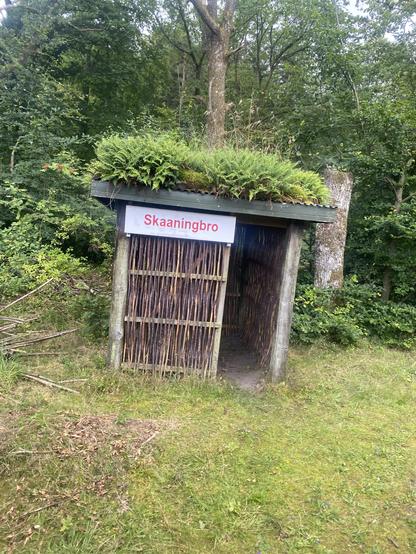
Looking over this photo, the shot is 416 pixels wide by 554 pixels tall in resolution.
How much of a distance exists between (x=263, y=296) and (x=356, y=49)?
315 inches

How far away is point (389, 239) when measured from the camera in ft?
26.5

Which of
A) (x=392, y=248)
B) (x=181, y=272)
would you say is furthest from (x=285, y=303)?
(x=392, y=248)

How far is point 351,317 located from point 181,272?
4042 millimetres

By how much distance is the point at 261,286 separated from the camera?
19.9 ft

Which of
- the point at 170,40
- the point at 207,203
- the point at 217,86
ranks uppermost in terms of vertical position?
the point at 170,40

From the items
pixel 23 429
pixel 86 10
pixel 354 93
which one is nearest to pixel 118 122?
pixel 86 10

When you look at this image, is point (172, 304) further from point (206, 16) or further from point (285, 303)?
point (206, 16)

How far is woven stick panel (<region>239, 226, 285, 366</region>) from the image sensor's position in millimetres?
5371

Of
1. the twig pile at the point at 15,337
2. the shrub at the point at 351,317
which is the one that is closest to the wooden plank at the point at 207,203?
the twig pile at the point at 15,337

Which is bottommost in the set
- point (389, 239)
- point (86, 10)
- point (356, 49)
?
point (389, 239)

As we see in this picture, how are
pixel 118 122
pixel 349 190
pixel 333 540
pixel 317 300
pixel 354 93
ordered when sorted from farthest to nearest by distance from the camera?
1. pixel 118 122
2. pixel 354 93
3. pixel 349 190
4. pixel 317 300
5. pixel 333 540

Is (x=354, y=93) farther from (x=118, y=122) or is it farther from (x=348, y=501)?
(x=348, y=501)

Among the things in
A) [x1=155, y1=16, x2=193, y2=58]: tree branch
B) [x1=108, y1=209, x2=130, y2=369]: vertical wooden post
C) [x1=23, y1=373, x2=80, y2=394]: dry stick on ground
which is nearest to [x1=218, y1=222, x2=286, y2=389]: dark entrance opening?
[x1=108, y1=209, x2=130, y2=369]: vertical wooden post

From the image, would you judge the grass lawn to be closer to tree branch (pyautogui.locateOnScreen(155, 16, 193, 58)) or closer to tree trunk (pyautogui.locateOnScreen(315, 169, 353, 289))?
tree trunk (pyautogui.locateOnScreen(315, 169, 353, 289))
